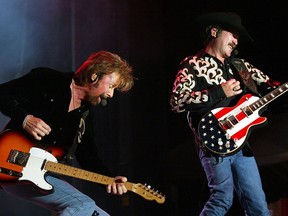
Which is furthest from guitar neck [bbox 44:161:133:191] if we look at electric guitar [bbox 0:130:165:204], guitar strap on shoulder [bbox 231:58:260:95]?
guitar strap on shoulder [bbox 231:58:260:95]

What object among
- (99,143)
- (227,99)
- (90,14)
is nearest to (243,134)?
(227,99)

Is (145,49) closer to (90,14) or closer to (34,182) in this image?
(90,14)

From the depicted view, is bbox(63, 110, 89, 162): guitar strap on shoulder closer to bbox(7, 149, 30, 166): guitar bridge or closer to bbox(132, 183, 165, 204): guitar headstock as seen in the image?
bbox(7, 149, 30, 166): guitar bridge

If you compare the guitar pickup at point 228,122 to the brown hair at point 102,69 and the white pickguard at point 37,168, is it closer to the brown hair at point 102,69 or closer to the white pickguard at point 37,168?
the brown hair at point 102,69

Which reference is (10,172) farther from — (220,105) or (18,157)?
(220,105)

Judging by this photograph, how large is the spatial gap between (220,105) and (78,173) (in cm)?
133

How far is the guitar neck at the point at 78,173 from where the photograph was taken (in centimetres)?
340

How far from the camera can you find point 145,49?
20.3 feet

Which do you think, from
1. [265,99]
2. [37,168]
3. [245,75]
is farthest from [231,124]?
[37,168]

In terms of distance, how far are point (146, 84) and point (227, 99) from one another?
2.38 meters

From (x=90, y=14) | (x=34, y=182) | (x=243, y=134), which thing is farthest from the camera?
(x=90, y=14)

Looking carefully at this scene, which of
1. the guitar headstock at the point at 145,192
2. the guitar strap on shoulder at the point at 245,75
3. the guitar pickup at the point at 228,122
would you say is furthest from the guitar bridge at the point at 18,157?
the guitar strap on shoulder at the point at 245,75

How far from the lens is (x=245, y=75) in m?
4.08

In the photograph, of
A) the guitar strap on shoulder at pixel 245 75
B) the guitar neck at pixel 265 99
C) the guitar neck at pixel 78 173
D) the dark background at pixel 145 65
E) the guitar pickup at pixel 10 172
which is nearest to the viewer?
the guitar pickup at pixel 10 172
